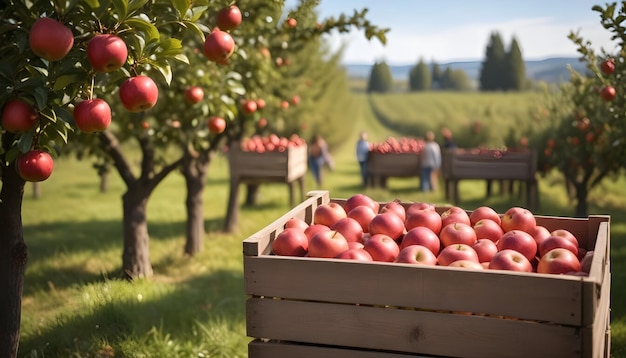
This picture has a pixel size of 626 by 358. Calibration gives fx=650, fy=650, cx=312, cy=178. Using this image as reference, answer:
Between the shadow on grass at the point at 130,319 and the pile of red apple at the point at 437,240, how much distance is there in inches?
86.8

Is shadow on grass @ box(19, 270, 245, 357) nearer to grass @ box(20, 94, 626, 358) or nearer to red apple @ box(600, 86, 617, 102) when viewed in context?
grass @ box(20, 94, 626, 358)

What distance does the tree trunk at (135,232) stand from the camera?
25.0 feet

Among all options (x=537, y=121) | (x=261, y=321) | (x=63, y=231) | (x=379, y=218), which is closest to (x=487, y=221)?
(x=379, y=218)

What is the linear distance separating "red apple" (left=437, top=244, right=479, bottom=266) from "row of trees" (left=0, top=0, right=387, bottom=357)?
153 cm

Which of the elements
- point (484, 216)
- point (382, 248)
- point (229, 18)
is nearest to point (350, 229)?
point (382, 248)

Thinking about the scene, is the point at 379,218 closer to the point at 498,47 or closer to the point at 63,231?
the point at 63,231

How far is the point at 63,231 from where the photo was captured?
1156 cm

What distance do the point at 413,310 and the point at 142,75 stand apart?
1.68 m

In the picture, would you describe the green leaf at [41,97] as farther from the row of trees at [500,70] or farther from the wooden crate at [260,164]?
the row of trees at [500,70]

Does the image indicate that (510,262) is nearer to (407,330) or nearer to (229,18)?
(407,330)

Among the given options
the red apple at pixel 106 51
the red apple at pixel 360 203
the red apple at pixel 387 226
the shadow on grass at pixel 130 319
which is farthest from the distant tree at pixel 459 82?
the red apple at pixel 106 51

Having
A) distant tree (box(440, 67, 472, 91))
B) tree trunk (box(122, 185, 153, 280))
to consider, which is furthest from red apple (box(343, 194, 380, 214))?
distant tree (box(440, 67, 472, 91))

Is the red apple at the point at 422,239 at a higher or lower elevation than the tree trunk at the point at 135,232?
higher

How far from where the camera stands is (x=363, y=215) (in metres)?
3.91
